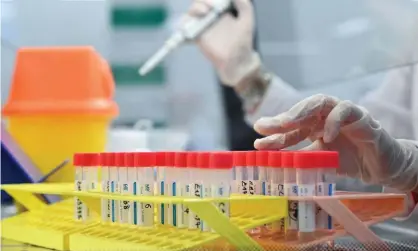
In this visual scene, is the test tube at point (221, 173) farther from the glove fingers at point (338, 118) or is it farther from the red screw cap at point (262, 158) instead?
the glove fingers at point (338, 118)

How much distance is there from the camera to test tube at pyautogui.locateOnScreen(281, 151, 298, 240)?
864mm

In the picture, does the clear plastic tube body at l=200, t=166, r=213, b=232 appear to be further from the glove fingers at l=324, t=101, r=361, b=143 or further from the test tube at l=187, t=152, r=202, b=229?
the glove fingers at l=324, t=101, r=361, b=143

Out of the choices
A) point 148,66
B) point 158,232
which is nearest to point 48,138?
point 158,232

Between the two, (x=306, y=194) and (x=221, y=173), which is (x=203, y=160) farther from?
(x=306, y=194)

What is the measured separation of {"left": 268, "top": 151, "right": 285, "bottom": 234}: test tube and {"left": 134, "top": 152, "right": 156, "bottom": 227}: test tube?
17cm

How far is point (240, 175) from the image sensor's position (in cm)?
94

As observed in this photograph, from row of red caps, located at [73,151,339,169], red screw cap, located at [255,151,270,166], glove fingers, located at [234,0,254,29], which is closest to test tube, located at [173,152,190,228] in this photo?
row of red caps, located at [73,151,339,169]

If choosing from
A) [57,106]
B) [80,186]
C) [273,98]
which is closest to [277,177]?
[80,186]

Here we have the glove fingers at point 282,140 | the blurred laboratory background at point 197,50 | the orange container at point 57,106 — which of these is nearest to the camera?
the glove fingers at point 282,140

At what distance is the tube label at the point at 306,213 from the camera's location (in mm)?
860

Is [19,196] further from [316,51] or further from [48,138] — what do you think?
[316,51]

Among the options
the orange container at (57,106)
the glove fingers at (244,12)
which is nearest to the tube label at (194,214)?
the orange container at (57,106)

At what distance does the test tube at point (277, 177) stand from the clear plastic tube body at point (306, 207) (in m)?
0.03

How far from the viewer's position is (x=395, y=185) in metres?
1.05
